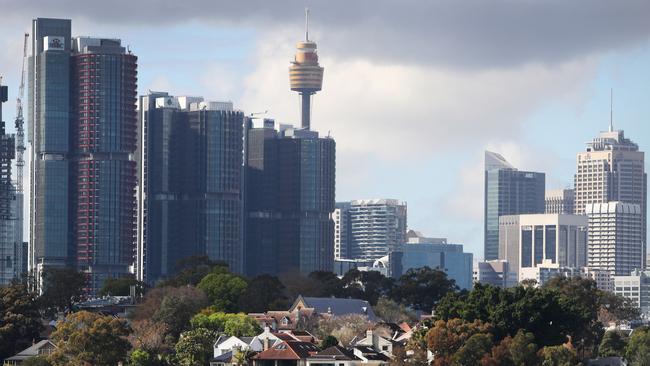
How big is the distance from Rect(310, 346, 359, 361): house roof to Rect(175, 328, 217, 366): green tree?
8.90 meters

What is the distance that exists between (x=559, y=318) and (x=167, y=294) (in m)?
46.8

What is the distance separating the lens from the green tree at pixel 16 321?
150 m

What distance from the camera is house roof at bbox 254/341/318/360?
136 m

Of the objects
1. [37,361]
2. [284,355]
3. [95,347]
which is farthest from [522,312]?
[37,361]

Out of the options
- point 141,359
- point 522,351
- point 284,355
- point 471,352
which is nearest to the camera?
point 522,351

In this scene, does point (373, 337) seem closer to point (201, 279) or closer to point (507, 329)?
point (507, 329)

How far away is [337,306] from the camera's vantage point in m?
181

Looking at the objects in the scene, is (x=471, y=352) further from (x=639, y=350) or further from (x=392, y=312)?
(x=392, y=312)

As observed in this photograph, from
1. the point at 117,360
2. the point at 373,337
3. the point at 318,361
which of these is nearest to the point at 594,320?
the point at 373,337

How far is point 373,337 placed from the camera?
145 meters

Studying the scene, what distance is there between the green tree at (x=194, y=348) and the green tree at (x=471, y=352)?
21429mm

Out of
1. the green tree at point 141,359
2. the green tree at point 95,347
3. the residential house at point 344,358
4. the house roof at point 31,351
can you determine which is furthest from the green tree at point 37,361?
the residential house at point 344,358

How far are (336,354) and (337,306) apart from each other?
4525cm

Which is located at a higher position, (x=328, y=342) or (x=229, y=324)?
(x=229, y=324)
